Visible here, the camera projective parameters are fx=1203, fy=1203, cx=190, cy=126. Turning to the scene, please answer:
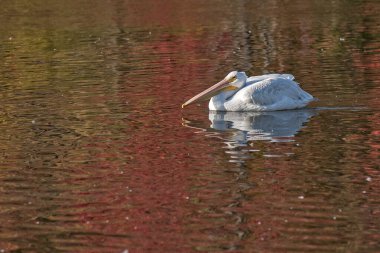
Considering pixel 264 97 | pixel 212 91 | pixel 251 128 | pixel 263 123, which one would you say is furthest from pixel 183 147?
pixel 212 91

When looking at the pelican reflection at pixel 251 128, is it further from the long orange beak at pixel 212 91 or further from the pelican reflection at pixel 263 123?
the long orange beak at pixel 212 91

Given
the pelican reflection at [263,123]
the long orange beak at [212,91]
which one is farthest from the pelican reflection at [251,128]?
the long orange beak at [212,91]

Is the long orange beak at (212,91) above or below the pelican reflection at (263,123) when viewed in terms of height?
above

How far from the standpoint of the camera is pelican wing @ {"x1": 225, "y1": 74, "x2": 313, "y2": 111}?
16.2 meters

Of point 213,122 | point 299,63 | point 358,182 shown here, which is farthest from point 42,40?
point 358,182

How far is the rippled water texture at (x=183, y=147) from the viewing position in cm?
1020

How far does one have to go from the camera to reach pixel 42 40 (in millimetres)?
26781

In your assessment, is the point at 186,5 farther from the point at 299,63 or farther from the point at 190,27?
the point at 299,63

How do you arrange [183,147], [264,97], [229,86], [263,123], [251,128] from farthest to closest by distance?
1. [229,86]
2. [264,97]
3. [263,123]
4. [251,128]
5. [183,147]

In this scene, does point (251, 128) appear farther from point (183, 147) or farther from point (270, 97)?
point (183, 147)

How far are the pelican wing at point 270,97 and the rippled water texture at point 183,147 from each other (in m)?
0.13

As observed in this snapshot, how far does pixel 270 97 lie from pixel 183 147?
264cm

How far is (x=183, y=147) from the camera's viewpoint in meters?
13.9

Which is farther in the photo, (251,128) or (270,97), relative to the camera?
(270,97)
